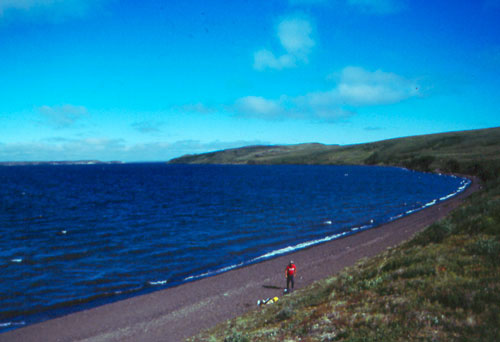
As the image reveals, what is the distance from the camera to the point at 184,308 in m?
18.2

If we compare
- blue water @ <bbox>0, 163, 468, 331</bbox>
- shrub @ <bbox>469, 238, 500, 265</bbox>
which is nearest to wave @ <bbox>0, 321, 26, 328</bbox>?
blue water @ <bbox>0, 163, 468, 331</bbox>

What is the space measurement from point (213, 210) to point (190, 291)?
29.9 metres

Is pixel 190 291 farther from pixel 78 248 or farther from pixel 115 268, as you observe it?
pixel 78 248

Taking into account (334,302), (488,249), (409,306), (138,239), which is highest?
(488,249)

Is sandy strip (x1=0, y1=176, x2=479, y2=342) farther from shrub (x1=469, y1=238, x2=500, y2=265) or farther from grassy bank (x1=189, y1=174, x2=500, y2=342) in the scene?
Answer: shrub (x1=469, y1=238, x2=500, y2=265)

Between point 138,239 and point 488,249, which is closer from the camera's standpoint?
point 488,249

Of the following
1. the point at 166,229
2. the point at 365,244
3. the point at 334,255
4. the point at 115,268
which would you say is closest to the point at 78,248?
the point at 115,268

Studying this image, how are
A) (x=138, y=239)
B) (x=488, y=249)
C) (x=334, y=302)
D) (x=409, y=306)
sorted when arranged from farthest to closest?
1. (x=138, y=239)
2. (x=488, y=249)
3. (x=334, y=302)
4. (x=409, y=306)

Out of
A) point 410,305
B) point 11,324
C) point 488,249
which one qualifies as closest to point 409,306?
point 410,305

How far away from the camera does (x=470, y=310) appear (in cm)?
807

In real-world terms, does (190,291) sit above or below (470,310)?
below

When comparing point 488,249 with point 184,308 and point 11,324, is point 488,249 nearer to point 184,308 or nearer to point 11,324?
point 184,308

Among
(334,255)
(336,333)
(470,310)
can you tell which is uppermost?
(470,310)

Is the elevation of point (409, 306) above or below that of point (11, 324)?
above
